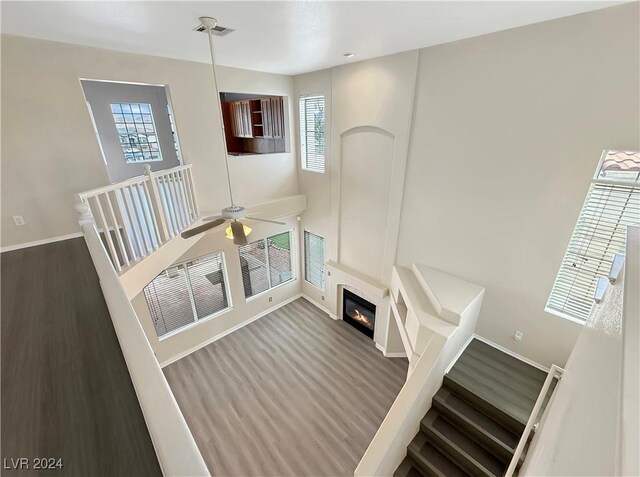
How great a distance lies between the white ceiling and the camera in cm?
248

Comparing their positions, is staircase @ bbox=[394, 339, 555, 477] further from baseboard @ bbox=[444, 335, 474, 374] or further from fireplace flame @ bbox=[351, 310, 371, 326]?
fireplace flame @ bbox=[351, 310, 371, 326]

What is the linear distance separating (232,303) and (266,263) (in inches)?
54.4

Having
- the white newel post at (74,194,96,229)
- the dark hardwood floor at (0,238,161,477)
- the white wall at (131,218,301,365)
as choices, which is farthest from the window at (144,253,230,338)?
the dark hardwood floor at (0,238,161,477)

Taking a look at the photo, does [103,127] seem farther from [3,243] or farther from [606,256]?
[606,256]

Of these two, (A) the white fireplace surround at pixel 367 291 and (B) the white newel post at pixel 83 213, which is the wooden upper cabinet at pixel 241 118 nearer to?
(A) the white fireplace surround at pixel 367 291

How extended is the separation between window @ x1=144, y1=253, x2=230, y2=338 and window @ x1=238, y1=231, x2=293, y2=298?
636mm

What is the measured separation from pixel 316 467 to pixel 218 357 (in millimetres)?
3154

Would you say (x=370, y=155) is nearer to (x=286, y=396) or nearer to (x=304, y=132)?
(x=304, y=132)

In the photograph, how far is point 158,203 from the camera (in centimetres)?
354

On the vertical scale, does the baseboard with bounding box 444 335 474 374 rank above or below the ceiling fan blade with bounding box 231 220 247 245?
below

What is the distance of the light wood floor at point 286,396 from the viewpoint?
13.8 feet

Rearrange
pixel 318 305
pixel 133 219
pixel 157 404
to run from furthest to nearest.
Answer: pixel 318 305
pixel 133 219
pixel 157 404

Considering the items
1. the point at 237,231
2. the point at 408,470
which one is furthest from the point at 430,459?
the point at 237,231

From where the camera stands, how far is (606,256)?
3037mm
